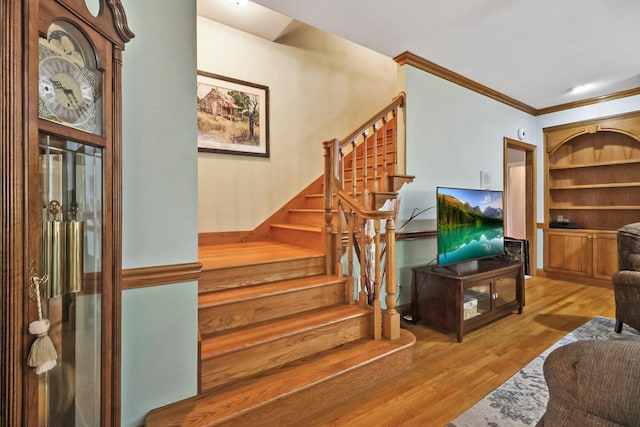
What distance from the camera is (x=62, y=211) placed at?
1056 mm

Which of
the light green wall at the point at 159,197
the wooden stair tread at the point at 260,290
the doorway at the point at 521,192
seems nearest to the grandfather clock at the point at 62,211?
the light green wall at the point at 159,197

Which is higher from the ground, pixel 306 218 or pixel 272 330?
pixel 306 218

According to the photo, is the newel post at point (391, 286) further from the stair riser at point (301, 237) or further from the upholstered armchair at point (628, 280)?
the upholstered armchair at point (628, 280)

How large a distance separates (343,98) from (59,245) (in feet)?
12.7

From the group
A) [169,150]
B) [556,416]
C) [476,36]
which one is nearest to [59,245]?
[169,150]

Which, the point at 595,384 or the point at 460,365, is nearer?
the point at 595,384

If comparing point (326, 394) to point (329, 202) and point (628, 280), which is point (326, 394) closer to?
point (329, 202)

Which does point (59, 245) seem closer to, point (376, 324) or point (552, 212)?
point (376, 324)

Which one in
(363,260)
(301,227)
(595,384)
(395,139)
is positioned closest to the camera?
(595,384)

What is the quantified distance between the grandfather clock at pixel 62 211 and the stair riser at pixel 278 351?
514 millimetres

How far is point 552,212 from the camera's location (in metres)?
4.99

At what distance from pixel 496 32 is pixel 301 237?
2.55 metres

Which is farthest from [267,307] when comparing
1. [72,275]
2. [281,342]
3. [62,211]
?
[62,211]

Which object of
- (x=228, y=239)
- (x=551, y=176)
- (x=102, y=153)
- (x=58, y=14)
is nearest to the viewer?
(x=58, y=14)
